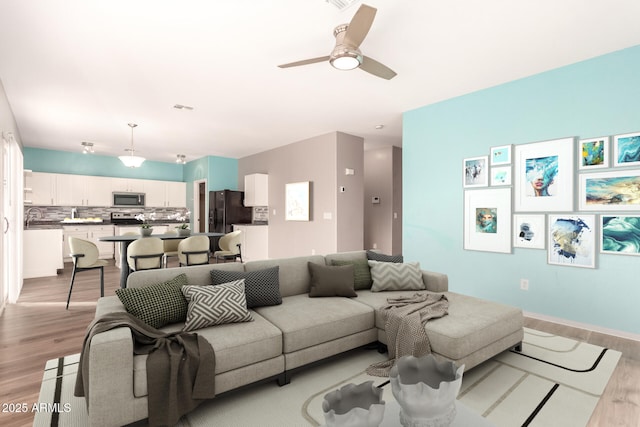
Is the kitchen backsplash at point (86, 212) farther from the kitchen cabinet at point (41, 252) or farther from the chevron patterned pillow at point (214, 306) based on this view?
the chevron patterned pillow at point (214, 306)

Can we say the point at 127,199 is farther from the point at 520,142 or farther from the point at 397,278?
the point at 520,142

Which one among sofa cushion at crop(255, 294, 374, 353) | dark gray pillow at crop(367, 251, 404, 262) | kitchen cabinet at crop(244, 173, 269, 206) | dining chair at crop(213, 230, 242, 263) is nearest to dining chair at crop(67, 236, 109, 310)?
dining chair at crop(213, 230, 242, 263)

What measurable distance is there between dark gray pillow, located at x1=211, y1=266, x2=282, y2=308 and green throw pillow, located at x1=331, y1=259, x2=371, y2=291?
773 mm

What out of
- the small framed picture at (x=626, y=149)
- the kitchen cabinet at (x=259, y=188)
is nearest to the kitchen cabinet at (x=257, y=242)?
the kitchen cabinet at (x=259, y=188)

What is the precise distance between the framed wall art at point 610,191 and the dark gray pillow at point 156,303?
3864mm

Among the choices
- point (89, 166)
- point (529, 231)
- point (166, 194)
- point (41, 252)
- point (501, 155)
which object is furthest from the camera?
point (166, 194)

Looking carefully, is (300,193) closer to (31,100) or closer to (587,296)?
(31,100)

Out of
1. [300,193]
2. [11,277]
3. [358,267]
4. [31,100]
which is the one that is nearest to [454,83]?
[358,267]

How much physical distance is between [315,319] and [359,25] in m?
2.13

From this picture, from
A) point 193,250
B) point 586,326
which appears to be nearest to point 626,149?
point 586,326

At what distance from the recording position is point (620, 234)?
9.89ft

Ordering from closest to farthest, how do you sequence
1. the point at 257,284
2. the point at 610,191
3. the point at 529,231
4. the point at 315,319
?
the point at 315,319 → the point at 257,284 → the point at 610,191 → the point at 529,231

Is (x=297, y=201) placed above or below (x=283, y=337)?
above

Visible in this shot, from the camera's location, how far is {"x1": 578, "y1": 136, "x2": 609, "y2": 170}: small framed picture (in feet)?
10.1
